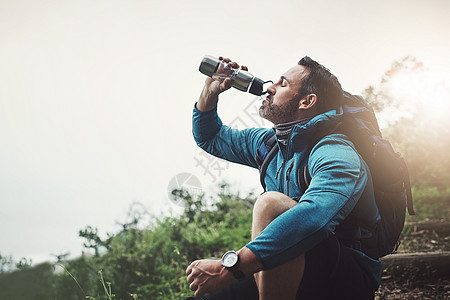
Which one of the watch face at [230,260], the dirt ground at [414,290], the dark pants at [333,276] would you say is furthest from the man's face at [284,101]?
the dirt ground at [414,290]

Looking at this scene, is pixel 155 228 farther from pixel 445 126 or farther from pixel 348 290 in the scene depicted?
pixel 445 126

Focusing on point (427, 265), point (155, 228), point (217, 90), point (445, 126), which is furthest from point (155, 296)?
point (445, 126)

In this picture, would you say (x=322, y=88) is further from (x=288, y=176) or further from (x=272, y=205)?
(x=272, y=205)

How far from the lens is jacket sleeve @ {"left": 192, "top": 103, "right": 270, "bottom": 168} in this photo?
2.75m

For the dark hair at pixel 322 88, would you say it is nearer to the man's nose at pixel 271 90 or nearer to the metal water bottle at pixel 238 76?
the man's nose at pixel 271 90

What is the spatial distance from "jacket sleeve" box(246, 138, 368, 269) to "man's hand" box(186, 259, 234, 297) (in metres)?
0.16

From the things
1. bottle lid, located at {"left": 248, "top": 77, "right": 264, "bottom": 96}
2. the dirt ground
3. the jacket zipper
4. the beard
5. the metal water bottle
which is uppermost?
the metal water bottle

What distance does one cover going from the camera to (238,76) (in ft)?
8.80

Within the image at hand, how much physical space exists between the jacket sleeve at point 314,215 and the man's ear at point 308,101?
749 millimetres

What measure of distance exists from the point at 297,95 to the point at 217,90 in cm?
59

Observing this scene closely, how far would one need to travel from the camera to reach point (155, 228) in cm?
450

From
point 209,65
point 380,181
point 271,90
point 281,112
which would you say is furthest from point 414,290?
point 209,65

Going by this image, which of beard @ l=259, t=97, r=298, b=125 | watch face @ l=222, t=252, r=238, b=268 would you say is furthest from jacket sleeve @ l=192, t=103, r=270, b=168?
watch face @ l=222, t=252, r=238, b=268

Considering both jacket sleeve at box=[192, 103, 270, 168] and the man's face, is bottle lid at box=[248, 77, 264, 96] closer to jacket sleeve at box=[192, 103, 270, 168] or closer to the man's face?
the man's face
